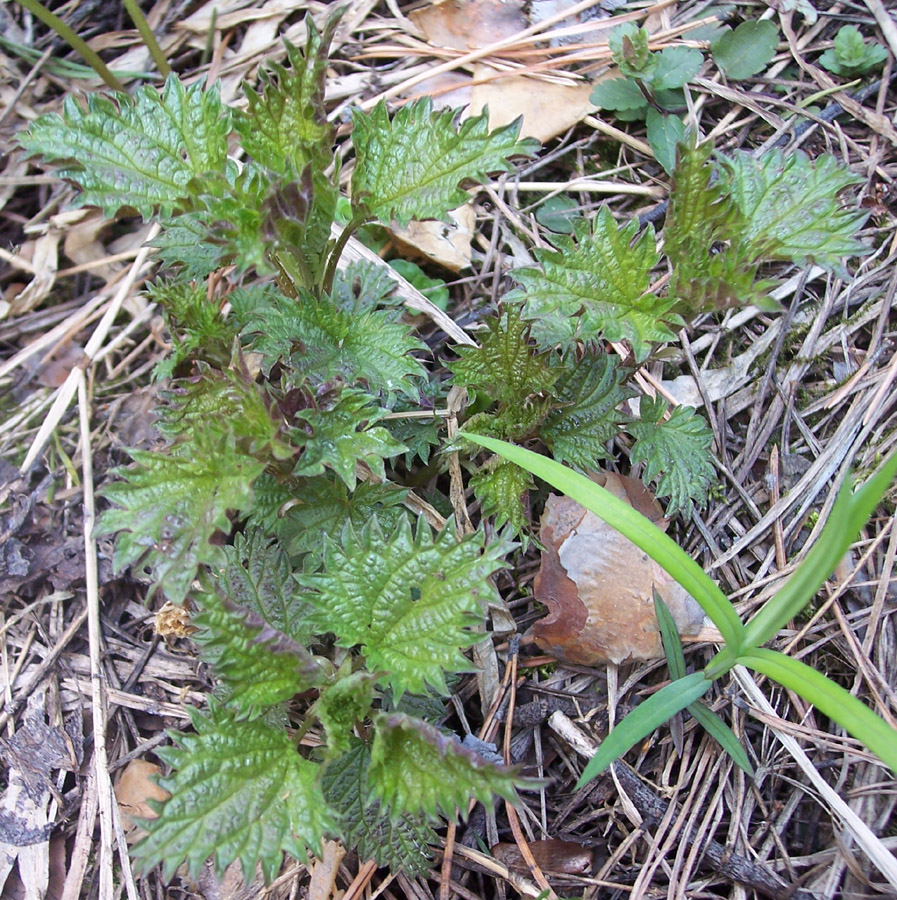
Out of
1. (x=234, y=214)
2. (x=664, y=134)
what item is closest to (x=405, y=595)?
(x=234, y=214)

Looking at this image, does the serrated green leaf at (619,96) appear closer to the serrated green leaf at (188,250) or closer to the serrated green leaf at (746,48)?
the serrated green leaf at (746,48)

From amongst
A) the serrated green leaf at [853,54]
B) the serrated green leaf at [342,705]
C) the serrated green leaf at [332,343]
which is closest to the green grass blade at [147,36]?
the serrated green leaf at [332,343]

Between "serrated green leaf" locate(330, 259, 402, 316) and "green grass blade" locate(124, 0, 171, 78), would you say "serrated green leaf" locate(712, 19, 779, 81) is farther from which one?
"green grass blade" locate(124, 0, 171, 78)

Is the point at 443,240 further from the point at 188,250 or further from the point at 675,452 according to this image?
the point at 675,452

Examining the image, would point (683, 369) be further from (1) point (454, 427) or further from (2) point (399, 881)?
(2) point (399, 881)

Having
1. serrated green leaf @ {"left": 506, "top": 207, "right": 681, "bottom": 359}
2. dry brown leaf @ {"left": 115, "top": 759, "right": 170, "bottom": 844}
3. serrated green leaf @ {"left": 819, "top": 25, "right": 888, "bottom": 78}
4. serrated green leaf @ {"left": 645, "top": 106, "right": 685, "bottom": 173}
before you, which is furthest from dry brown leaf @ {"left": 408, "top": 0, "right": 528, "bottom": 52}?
dry brown leaf @ {"left": 115, "top": 759, "right": 170, "bottom": 844}

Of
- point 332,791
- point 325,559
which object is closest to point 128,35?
point 325,559
